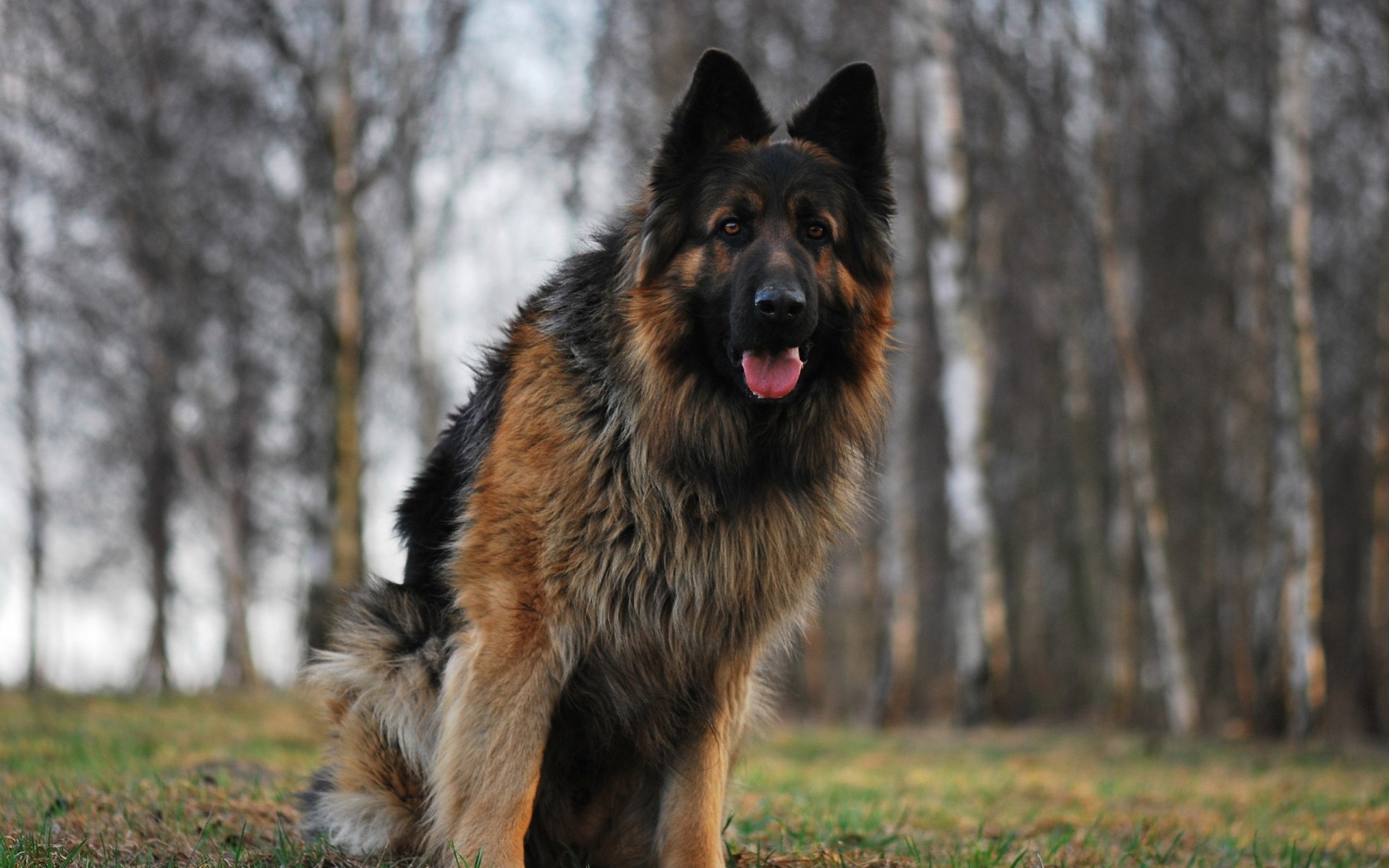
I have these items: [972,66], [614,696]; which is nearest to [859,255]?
[614,696]

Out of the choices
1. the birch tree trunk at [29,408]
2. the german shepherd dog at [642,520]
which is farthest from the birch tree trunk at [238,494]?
the german shepherd dog at [642,520]

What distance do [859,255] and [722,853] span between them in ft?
6.79

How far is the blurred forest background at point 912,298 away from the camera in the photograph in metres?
11.4

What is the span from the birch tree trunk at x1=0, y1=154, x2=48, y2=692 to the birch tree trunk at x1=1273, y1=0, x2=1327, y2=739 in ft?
45.7

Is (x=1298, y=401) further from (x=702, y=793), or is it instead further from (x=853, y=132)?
(x=702, y=793)

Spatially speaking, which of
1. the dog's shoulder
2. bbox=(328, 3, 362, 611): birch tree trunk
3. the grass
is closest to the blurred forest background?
bbox=(328, 3, 362, 611): birch tree trunk

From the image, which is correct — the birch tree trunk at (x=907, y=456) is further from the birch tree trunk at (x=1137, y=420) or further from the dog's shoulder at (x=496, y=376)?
the dog's shoulder at (x=496, y=376)

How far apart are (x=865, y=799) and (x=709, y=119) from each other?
156 inches

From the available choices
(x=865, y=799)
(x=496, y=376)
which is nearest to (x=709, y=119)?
(x=496, y=376)

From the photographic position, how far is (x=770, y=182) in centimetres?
380

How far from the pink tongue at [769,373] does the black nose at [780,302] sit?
0.58ft

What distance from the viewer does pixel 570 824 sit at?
396 cm

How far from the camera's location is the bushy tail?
12.8ft

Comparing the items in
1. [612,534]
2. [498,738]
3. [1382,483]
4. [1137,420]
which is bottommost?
[498,738]
